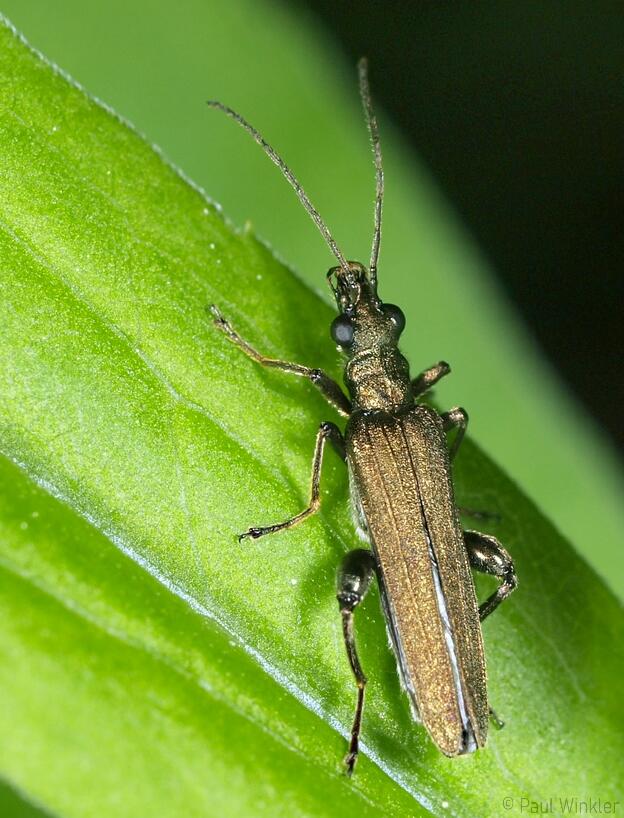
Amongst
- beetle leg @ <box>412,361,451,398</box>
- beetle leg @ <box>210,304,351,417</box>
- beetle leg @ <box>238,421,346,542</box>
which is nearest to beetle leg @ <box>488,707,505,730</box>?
beetle leg @ <box>238,421,346,542</box>

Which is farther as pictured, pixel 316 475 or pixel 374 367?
pixel 374 367

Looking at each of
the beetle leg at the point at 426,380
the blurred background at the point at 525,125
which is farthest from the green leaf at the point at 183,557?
the blurred background at the point at 525,125

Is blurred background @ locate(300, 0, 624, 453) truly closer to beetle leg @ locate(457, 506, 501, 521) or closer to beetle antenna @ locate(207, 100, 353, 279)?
beetle antenna @ locate(207, 100, 353, 279)

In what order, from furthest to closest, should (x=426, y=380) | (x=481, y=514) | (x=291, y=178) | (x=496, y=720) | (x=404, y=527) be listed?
(x=426, y=380) → (x=291, y=178) → (x=481, y=514) → (x=404, y=527) → (x=496, y=720)

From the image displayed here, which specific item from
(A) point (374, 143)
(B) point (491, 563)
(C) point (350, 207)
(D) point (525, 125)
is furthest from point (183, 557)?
(D) point (525, 125)

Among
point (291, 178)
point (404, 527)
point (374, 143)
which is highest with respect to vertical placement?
point (291, 178)

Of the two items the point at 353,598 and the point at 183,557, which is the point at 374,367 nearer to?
the point at 353,598

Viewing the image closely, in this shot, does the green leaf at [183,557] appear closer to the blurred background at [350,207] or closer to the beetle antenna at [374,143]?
the beetle antenna at [374,143]
